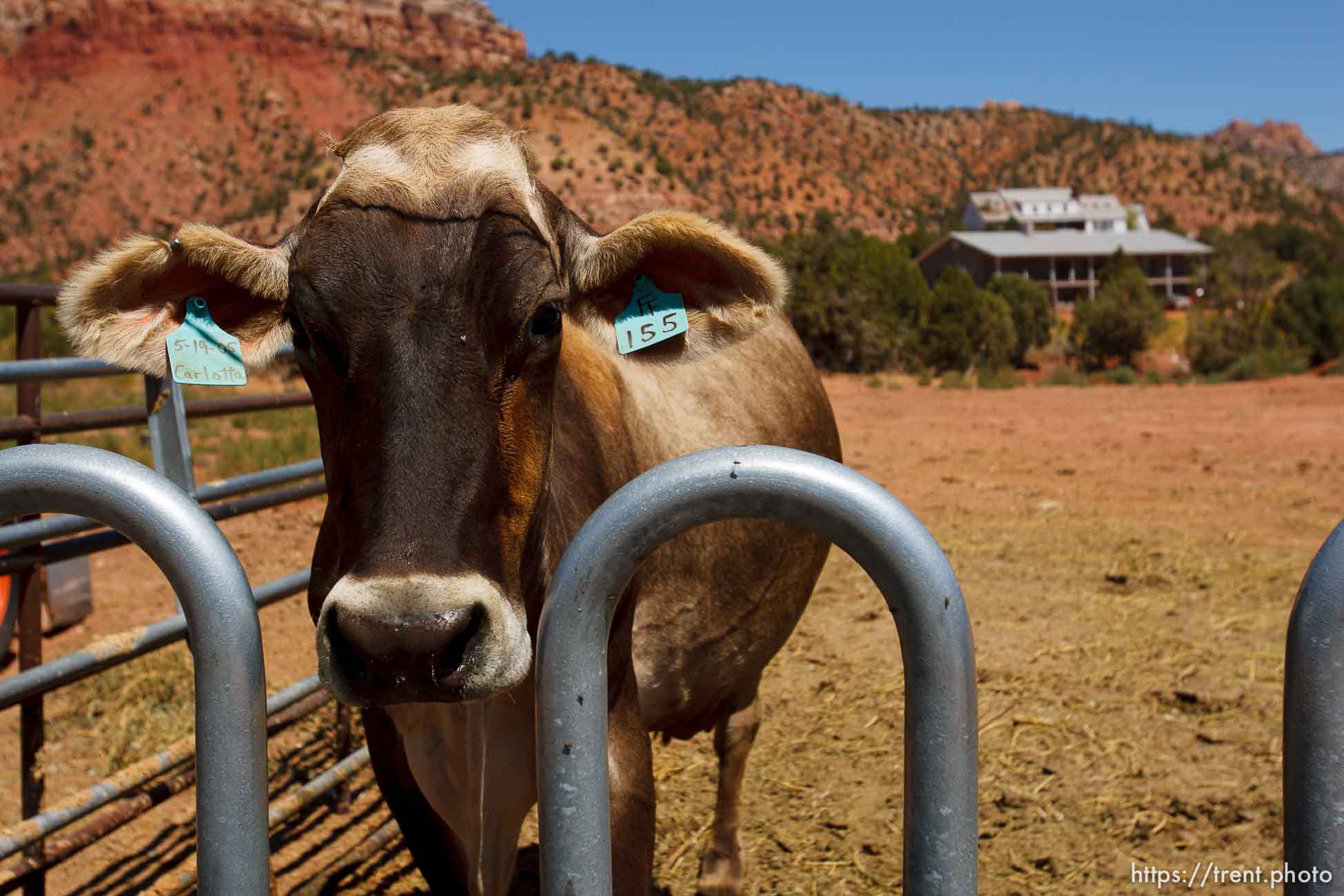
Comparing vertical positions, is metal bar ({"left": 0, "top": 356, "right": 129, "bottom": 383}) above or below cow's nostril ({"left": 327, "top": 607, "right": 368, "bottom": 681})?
above

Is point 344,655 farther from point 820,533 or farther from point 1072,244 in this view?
point 1072,244

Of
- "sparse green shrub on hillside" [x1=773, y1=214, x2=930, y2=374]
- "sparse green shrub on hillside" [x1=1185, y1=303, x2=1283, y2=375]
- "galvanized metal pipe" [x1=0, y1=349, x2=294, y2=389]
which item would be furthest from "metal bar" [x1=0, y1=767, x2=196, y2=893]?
"sparse green shrub on hillside" [x1=1185, y1=303, x2=1283, y2=375]

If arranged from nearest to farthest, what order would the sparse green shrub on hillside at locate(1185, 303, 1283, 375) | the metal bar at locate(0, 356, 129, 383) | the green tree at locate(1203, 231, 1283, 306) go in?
1. the metal bar at locate(0, 356, 129, 383)
2. the sparse green shrub on hillside at locate(1185, 303, 1283, 375)
3. the green tree at locate(1203, 231, 1283, 306)

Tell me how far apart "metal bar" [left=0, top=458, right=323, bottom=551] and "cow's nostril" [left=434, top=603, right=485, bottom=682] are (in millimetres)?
1133

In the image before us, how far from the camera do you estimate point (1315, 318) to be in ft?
114

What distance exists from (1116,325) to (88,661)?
1579 inches

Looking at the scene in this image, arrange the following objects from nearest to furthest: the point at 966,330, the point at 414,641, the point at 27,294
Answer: the point at 414,641
the point at 27,294
the point at 966,330

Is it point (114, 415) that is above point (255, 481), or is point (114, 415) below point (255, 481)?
above

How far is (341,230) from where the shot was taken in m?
1.96

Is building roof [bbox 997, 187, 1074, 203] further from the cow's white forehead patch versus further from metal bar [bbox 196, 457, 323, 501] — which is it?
the cow's white forehead patch

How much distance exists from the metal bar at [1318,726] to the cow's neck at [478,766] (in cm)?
155

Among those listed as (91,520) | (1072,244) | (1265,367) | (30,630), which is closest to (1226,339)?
(1265,367)

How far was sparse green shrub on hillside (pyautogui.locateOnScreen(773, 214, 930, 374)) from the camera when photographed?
3353 cm

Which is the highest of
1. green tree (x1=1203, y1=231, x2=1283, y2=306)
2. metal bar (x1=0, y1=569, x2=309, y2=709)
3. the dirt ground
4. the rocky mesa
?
the rocky mesa
